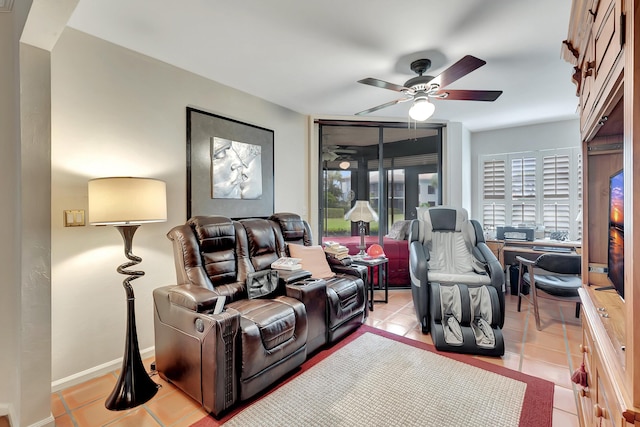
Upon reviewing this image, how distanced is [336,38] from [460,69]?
0.94 m

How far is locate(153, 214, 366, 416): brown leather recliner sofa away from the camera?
179 centimetres

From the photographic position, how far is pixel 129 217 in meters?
1.83

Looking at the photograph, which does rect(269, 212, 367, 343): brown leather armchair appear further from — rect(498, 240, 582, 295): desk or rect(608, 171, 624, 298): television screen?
rect(498, 240, 582, 295): desk

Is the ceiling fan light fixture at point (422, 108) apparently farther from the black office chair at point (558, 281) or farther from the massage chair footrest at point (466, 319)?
the black office chair at point (558, 281)

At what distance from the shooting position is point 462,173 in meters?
4.54

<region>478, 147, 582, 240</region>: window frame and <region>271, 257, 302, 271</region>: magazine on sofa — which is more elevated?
<region>478, 147, 582, 240</region>: window frame

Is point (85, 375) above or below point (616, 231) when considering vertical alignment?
below

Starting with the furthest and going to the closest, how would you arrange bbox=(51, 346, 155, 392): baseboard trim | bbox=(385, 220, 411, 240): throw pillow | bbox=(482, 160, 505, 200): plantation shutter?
bbox=(482, 160, 505, 200): plantation shutter → bbox=(385, 220, 411, 240): throw pillow → bbox=(51, 346, 155, 392): baseboard trim

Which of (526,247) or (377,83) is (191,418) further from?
(526,247)

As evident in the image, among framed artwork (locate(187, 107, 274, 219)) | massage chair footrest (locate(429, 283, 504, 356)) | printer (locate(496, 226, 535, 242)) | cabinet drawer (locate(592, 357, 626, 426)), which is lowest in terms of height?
massage chair footrest (locate(429, 283, 504, 356))

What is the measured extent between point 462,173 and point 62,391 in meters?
5.09

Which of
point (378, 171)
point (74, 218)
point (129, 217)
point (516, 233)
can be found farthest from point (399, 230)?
point (74, 218)

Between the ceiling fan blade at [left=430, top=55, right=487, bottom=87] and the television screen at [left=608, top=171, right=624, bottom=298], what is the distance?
1066 mm

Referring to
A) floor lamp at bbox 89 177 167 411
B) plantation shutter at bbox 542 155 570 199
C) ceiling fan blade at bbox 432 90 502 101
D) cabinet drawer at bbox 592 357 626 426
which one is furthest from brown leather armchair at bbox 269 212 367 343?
plantation shutter at bbox 542 155 570 199
